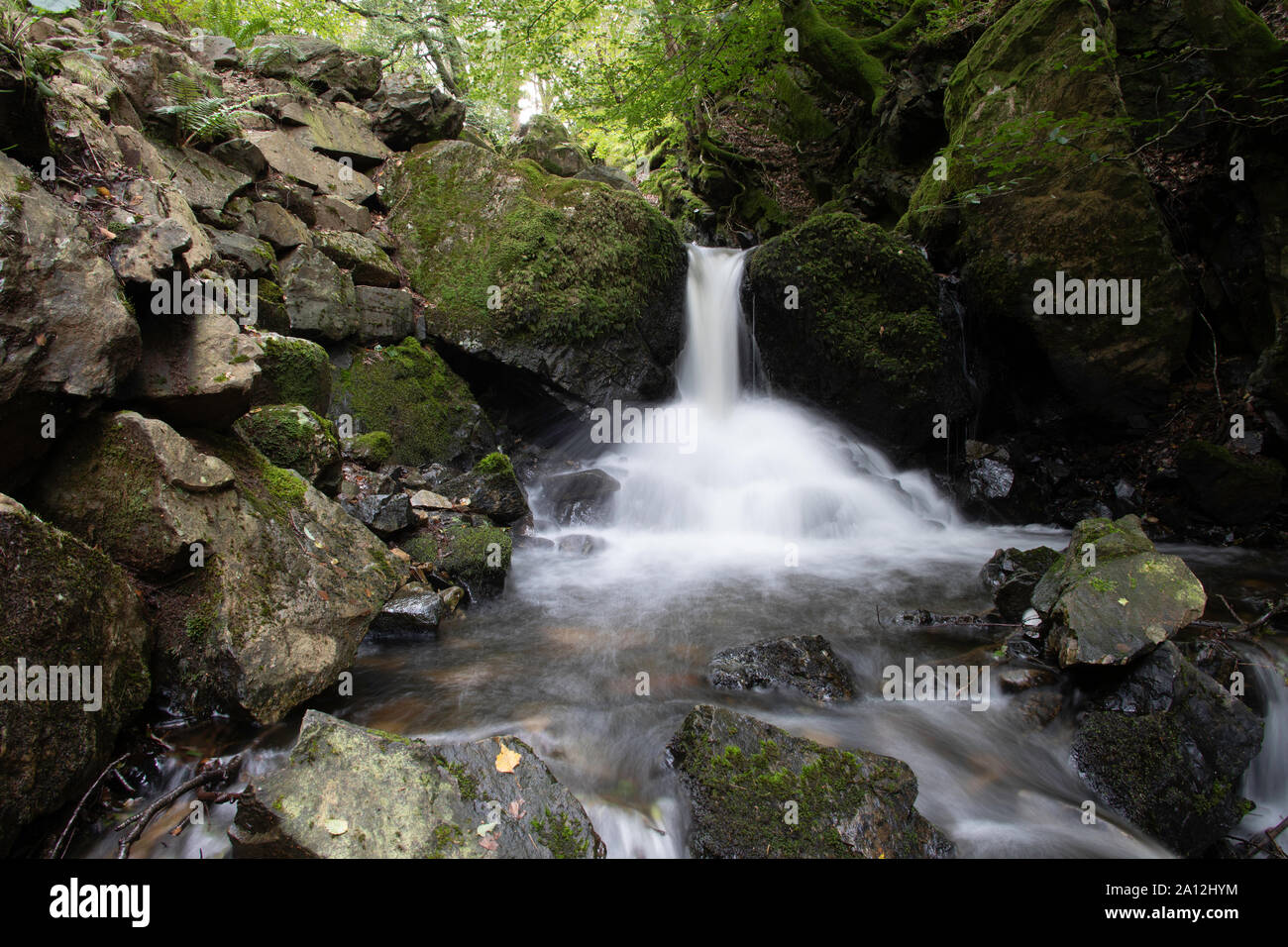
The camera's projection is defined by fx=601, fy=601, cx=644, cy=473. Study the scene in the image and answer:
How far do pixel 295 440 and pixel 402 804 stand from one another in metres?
3.71

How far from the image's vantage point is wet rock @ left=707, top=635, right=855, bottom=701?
4383mm

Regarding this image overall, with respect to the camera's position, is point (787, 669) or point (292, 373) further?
point (292, 373)

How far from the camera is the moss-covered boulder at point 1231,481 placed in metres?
7.36

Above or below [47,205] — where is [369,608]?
below

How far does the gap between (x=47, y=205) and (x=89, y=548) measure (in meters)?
1.88

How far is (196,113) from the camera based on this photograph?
6.78 meters

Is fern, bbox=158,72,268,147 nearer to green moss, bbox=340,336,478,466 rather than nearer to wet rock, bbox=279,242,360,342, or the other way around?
wet rock, bbox=279,242,360,342

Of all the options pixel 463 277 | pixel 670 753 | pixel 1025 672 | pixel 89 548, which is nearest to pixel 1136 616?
pixel 1025 672

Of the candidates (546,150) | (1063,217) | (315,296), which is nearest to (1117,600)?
(1063,217)

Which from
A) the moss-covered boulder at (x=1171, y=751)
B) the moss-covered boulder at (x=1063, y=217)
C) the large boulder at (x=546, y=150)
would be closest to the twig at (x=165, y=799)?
the moss-covered boulder at (x=1171, y=751)

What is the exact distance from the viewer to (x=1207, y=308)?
838cm

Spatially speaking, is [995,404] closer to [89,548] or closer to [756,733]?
[756,733]

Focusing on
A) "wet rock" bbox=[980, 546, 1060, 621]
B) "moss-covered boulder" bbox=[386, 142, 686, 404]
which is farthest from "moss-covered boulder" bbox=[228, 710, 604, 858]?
"moss-covered boulder" bbox=[386, 142, 686, 404]

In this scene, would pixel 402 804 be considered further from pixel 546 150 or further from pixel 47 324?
pixel 546 150
